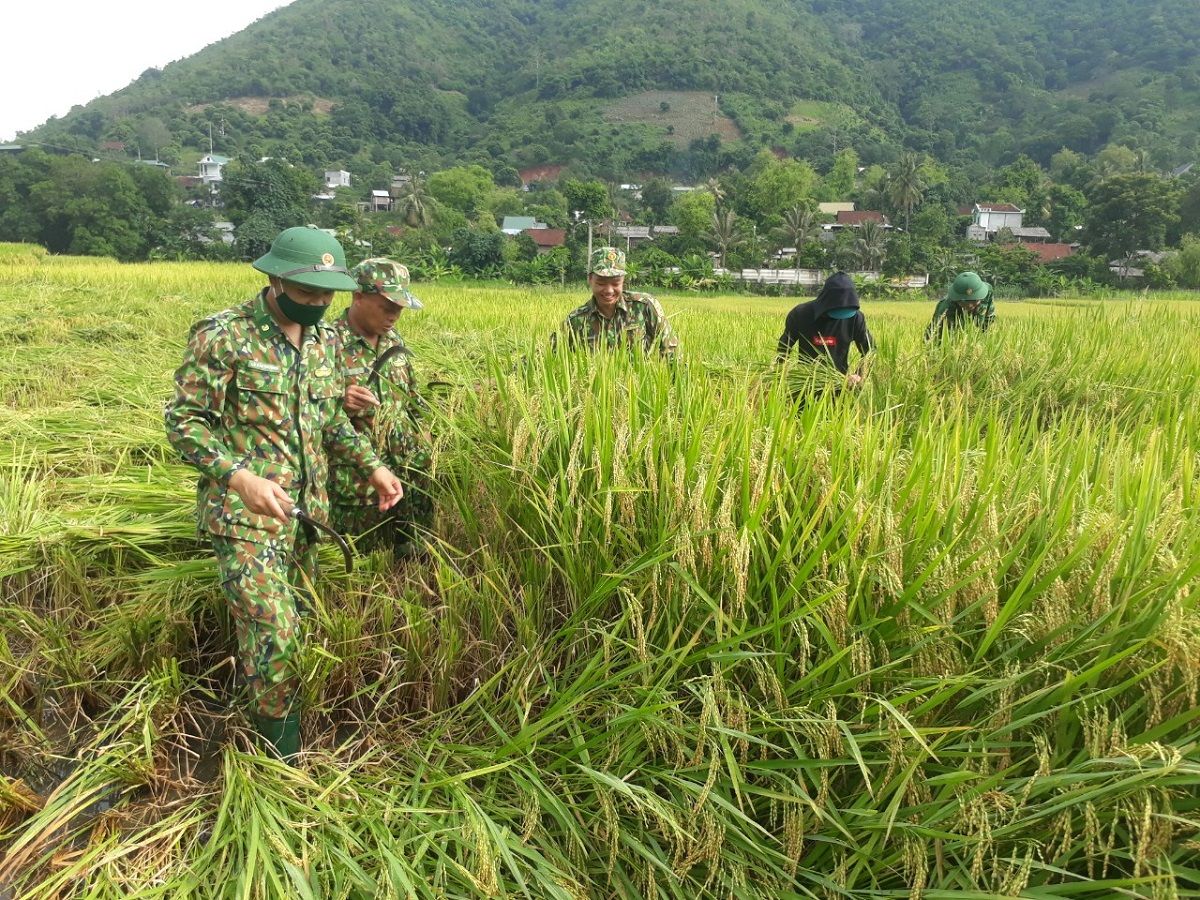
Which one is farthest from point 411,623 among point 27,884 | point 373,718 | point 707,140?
point 707,140

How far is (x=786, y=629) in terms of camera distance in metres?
1.85

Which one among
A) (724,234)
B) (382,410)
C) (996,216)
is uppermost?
(996,216)

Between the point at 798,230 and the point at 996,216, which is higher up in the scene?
the point at 996,216

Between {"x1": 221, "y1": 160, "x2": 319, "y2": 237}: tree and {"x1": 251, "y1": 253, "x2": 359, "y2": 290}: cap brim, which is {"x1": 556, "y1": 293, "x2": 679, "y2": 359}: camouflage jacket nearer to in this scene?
{"x1": 251, "y1": 253, "x2": 359, "y2": 290}: cap brim

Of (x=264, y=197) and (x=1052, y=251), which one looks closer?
(x=264, y=197)

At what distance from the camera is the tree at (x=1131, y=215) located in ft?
141

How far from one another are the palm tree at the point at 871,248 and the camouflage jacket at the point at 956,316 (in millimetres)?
44382

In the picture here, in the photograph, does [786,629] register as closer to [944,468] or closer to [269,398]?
[944,468]

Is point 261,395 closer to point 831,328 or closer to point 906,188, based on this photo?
point 831,328

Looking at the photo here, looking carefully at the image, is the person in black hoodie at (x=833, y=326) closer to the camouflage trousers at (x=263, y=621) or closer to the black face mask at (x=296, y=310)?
the black face mask at (x=296, y=310)

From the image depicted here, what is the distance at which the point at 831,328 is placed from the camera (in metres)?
4.32

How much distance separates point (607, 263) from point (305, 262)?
7.22 ft

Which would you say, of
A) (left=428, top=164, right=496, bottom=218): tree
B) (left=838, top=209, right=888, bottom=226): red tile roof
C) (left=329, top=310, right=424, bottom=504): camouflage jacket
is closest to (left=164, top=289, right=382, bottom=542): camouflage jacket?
(left=329, top=310, right=424, bottom=504): camouflage jacket

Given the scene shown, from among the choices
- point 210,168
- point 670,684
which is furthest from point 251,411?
point 210,168
